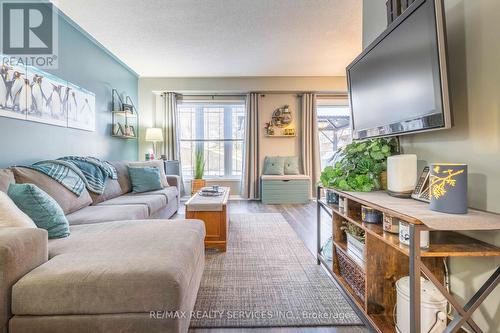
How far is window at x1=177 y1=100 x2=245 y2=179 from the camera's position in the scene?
551cm

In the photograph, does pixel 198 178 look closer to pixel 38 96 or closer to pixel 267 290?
pixel 38 96

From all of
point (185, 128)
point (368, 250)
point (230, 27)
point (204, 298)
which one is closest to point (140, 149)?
point (185, 128)

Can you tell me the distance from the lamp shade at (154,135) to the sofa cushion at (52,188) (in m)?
2.50

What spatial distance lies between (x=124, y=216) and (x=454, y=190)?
7.59 feet

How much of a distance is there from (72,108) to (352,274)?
3488 millimetres

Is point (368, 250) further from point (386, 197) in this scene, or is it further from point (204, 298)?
point (204, 298)

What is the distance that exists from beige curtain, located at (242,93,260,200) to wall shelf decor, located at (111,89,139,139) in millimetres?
2247

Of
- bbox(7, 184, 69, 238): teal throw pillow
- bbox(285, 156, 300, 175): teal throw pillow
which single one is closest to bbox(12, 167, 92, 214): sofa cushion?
bbox(7, 184, 69, 238): teal throw pillow

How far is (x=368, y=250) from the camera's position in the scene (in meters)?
1.40

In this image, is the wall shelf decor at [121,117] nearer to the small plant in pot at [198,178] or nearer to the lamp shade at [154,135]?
the lamp shade at [154,135]

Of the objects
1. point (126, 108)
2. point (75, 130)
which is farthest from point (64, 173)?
point (126, 108)

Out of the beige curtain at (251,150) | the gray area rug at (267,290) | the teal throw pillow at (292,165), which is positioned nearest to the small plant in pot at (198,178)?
the beige curtain at (251,150)

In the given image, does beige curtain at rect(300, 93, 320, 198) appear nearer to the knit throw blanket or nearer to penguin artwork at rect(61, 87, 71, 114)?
the knit throw blanket

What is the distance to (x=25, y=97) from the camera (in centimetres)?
235
